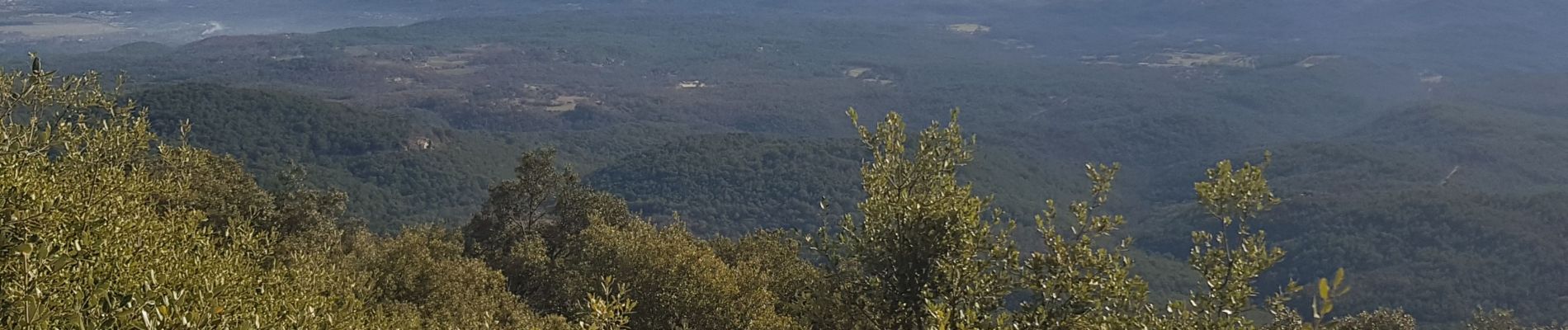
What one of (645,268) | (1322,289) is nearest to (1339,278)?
(1322,289)

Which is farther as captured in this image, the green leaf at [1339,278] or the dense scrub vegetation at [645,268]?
the dense scrub vegetation at [645,268]

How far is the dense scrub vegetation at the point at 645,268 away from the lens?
9477 millimetres

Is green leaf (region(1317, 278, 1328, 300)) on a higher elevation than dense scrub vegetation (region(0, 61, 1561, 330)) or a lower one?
higher

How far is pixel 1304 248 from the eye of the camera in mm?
112188

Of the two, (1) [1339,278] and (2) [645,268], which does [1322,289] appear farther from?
(2) [645,268]

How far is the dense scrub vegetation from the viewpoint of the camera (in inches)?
373

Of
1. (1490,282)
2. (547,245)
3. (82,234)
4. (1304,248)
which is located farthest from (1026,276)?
(1304,248)

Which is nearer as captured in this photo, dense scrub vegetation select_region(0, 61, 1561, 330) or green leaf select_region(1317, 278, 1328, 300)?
green leaf select_region(1317, 278, 1328, 300)

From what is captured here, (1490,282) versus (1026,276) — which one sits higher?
(1026,276)

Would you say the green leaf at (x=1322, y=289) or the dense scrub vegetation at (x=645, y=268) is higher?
the green leaf at (x=1322, y=289)

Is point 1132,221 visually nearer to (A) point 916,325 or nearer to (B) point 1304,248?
(B) point 1304,248

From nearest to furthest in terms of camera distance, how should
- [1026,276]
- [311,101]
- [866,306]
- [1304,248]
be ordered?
[1026,276] < [866,306] < [1304,248] < [311,101]

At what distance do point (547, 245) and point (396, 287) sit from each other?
10123 millimetres

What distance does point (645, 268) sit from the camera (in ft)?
67.5
